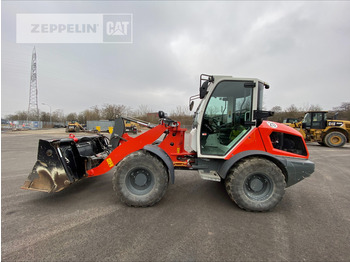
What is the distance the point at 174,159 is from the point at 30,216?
2.62 meters

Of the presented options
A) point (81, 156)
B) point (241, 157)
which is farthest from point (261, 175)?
point (81, 156)

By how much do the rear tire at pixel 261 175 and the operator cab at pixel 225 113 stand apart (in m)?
0.43

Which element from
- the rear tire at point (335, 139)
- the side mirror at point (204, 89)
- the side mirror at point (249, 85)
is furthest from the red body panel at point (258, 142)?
the rear tire at point (335, 139)

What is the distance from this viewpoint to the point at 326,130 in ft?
35.4

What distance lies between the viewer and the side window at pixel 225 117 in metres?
2.96

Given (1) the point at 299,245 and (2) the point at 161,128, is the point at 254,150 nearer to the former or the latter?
(1) the point at 299,245

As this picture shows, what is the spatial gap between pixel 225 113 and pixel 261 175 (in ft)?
4.28

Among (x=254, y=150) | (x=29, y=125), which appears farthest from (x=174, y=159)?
(x=29, y=125)

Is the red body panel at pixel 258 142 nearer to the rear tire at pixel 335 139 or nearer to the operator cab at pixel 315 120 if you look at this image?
the operator cab at pixel 315 120

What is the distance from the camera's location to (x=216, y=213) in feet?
8.77

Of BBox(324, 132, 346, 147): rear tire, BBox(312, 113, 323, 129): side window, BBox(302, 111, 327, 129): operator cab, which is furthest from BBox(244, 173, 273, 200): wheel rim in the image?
BBox(324, 132, 346, 147): rear tire

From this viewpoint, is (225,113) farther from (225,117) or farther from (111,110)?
(111,110)

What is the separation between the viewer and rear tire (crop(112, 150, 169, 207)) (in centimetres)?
279

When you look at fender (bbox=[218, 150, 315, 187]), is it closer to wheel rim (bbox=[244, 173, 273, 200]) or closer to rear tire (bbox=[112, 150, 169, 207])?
wheel rim (bbox=[244, 173, 273, 200])
